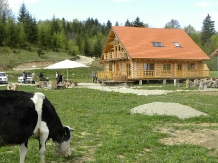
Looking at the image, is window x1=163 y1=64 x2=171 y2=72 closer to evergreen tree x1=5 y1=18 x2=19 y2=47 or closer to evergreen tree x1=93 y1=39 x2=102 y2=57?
evergreen tree x1=5 y1=18 x2=19 y2=47

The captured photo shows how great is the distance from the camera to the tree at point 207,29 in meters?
102

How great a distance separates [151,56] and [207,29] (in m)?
80.1

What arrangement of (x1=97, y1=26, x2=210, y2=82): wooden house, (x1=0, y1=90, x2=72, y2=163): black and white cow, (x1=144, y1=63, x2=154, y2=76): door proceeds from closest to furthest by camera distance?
1. (x1=0, y1=90, x2=72, y2=163): black and white cow
2. (x1=97, y1=26, x2=210, y2=82): wooden house
3. (x1=144, y1=63, x2=154, y2=76): door

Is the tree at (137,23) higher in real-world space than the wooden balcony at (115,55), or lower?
higher

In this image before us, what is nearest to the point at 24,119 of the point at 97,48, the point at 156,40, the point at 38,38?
the point at 156,40

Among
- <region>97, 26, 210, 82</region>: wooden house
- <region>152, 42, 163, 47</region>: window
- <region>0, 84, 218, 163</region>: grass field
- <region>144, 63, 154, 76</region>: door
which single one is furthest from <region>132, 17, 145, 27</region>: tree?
<region>0, 84, 218, 163</region>: grass field

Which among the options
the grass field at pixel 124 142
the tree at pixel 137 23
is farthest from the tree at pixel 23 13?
the grass field at pixel 124 142

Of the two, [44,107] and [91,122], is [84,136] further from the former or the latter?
[44,107]

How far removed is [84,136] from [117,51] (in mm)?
28784

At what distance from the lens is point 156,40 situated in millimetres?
37562

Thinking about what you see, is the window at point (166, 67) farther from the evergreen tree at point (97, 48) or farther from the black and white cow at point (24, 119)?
the evergreen tree at point (97, 48)

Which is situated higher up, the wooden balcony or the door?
the wooden balcony

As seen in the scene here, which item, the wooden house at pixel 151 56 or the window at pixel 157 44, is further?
the window at pixel 157 44

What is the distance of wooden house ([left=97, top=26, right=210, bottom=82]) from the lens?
110ft
